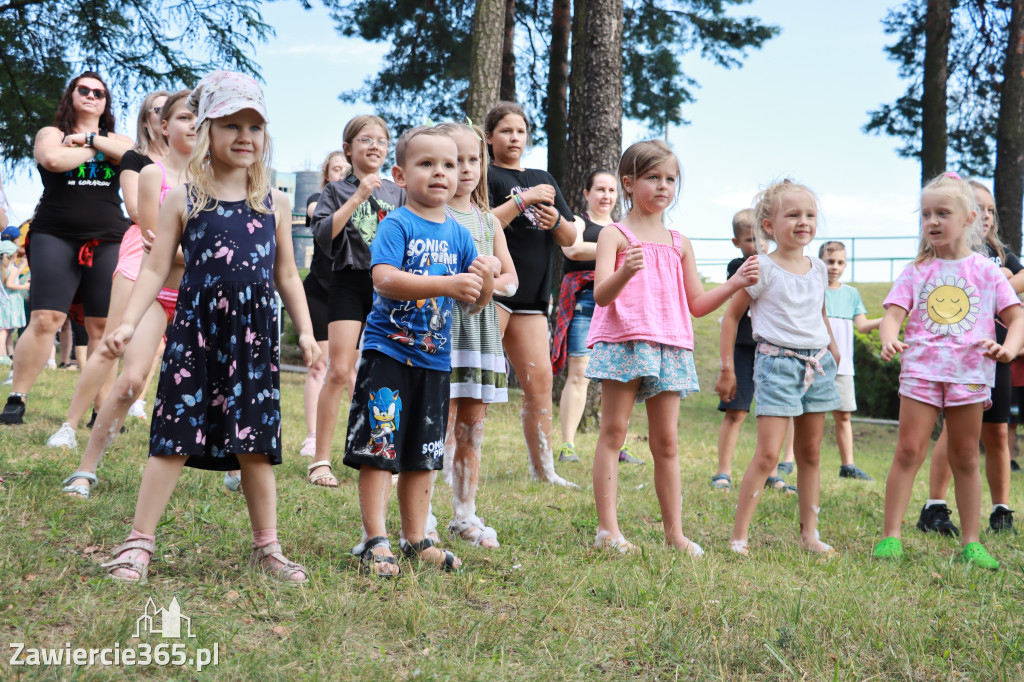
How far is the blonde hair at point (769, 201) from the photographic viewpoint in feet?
14.6

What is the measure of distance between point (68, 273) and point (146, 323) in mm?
2201

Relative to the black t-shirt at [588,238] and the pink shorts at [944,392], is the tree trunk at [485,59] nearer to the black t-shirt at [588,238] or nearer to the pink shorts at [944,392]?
the black t-shirt at [588,238]

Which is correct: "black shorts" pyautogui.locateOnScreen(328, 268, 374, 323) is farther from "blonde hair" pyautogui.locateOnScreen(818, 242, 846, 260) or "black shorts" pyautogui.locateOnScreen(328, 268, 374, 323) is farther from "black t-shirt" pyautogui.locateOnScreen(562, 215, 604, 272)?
"blonde hair" pyautogui.locateOnScreen(818, 242, 846, 260)

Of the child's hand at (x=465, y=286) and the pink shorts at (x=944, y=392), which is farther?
the pink shorts at (x=944, y=392)

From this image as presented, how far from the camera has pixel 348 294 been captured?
198 inches

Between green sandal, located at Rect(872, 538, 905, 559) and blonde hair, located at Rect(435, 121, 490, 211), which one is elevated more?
blonde hair, located at Rect(435, 121, 490, 211)

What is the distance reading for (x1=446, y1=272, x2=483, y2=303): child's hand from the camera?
310 cm

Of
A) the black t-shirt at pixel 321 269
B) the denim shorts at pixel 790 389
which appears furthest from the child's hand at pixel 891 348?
the black t-shirt at pixel 321 269

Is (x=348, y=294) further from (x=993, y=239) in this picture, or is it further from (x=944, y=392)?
(x=993, y=239)

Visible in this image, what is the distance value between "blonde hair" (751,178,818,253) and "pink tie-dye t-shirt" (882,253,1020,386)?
778 mm

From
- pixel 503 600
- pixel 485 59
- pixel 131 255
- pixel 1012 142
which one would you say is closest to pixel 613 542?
pixel 503 600

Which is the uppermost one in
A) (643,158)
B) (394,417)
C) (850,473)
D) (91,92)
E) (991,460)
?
(91,92)

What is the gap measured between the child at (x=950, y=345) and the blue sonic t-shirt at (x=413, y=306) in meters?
2.32

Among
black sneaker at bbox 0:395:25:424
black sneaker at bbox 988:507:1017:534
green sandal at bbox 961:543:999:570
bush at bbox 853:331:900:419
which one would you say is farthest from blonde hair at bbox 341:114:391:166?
bush at bbox 853:331:900:419
